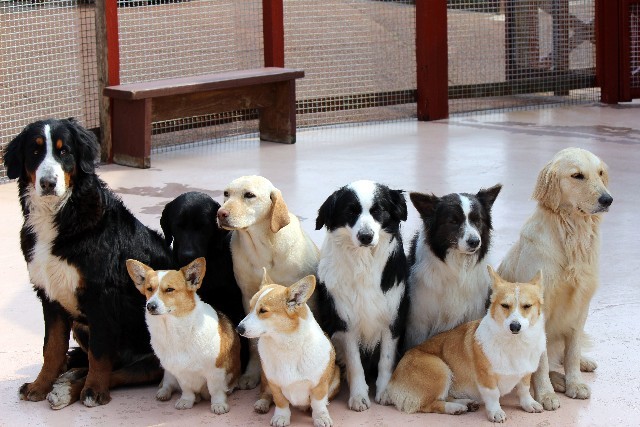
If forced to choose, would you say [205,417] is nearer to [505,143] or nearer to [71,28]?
[505,143]

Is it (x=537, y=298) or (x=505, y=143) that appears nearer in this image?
(x=537, y=298)

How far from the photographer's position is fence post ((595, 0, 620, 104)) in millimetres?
11062

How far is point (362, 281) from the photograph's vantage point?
4.40 meters

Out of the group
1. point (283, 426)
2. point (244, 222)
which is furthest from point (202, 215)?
point (283, 426)

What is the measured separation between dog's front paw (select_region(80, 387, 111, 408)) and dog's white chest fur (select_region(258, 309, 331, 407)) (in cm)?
73

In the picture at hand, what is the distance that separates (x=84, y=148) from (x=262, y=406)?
126 cm

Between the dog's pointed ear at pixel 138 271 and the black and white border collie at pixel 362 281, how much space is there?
0.71 meters

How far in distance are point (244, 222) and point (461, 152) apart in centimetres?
506

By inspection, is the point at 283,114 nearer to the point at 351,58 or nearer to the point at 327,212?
the point at 351,58

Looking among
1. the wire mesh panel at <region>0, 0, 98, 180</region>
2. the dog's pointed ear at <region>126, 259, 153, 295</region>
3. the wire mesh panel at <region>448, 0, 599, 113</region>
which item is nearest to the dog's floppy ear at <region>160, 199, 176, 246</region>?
the dog's pointed ear at <region>126, 259, 153, 295</region>

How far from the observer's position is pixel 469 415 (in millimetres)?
4254

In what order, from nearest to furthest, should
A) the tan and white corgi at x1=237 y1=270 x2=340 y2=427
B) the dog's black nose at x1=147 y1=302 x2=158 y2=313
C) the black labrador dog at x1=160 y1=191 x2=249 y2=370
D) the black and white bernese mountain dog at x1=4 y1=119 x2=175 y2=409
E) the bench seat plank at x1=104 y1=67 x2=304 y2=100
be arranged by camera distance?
the tan and white corgi at x1=237 y1=270 x2=340 y2=427
the dog's black nose at x1=147 y1=302 x2=158 y2=313
the black and white bernese mountain dog at x1=4 y1=119 x2=175 y2=409
the black labrador dog at x1=160 y1=191 x2=249 y2=370
the bench seat plank at x1=104 y1=67 x2=304 y2=100

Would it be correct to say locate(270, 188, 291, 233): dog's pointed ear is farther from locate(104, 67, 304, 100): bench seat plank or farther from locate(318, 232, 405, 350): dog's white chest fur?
locate(104, 67, 304, 100): bench seat plank

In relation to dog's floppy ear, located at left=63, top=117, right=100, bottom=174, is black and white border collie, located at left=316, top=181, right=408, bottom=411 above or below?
below
